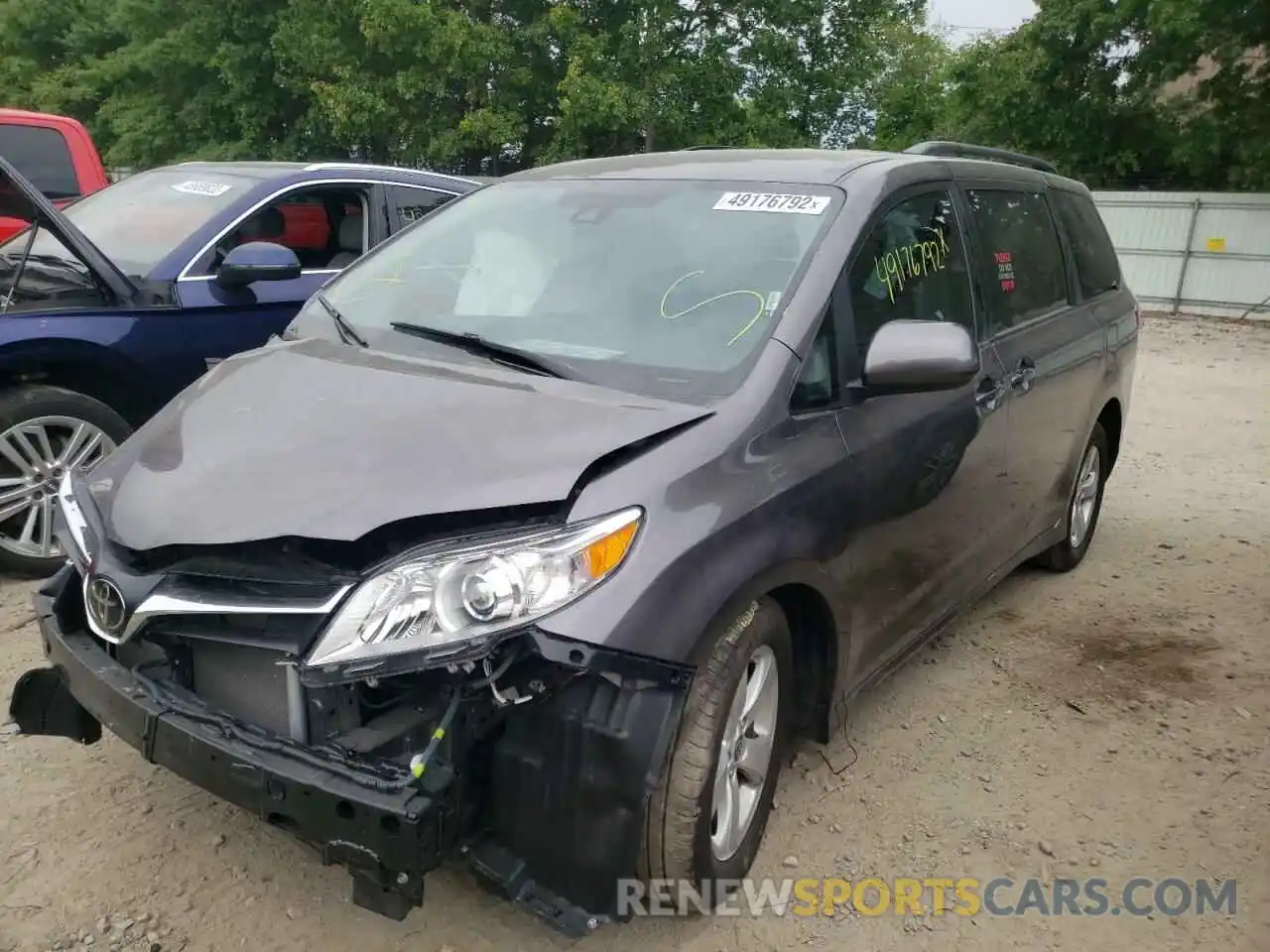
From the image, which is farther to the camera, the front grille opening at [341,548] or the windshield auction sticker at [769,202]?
the windshield auction sticker at [769,202]

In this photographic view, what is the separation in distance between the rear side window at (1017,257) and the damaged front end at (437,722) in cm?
216

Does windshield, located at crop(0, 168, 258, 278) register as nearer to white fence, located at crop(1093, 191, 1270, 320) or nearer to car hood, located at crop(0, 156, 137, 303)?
car hood, located at crop(0, 156, 137, 303)

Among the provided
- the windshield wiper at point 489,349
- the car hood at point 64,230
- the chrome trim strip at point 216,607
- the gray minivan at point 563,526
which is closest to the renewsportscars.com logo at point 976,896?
the gray minivan at point 563,526

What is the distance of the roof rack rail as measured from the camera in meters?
3.79

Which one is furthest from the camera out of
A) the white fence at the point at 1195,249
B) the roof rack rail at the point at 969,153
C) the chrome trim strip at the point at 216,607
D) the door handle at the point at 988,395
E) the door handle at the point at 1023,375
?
the white fence at the point at 1195,249

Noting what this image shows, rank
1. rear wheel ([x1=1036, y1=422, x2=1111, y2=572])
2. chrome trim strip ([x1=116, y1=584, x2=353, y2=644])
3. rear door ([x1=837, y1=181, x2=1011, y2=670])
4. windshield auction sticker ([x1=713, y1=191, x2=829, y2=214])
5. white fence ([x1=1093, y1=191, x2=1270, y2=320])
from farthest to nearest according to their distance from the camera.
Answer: white fence ([x1=1093, y1=191, x2=1270, y2=320]) → rear wheel ([x1=1036, y1=422, x2=1111, y2=572]) → windshield auction sticker ([x1=713, y1=191, x2=829, y2=214]) → rear door ([x1=837, y1=181, x2=1011, y2=670]) → chrome trim strip ([x1=116, y1=584, x2=353, y2=644])

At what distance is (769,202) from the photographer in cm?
298

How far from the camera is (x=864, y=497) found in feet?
9.00

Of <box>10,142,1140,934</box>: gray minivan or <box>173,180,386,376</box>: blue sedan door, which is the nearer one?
<box>10,142,1140,934</box>: gray minivan

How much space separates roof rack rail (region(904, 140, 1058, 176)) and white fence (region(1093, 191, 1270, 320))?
52.0 feet

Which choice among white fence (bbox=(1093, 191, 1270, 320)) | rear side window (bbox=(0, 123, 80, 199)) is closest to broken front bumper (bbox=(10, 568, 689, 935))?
rear side window (bbox=(0, 123, 80, 199))

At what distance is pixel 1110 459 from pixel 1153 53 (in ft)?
61.7

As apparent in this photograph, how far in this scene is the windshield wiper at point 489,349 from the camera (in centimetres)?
264

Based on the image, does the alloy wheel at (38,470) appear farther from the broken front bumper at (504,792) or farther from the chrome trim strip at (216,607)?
the broken front bumper at (504,792)
